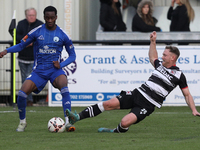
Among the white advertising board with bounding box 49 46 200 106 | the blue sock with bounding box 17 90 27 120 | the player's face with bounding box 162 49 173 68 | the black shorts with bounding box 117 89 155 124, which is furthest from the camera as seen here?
the white advertising board with bounding box 49 46 200 106

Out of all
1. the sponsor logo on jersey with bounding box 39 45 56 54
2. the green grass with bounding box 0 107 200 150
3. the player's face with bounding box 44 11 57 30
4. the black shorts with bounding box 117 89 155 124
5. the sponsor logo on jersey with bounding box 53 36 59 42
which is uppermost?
the player's face with bounding box 44 11 57 30

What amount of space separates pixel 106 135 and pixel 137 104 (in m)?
0.71

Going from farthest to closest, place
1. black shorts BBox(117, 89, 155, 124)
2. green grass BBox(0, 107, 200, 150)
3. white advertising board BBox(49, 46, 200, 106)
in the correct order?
white advertising board BBox(49, 46, 200, 106)
black shorts BBox(117, 89, 155, 124)
green grass BBox(0, 107, 200, 150)

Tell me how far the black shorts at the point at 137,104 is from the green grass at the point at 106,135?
0.32 meters

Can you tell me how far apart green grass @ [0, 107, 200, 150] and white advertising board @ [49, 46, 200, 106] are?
78.5 inches

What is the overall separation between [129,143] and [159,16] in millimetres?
11125

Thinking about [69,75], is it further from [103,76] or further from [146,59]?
[146,59]

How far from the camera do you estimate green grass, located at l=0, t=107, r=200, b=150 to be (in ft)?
19.1

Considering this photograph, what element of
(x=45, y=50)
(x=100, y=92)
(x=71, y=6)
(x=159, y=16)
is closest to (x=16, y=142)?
(x=45, y=50)

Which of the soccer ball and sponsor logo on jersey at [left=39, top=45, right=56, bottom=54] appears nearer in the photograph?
the soccer ball

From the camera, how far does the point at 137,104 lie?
720cm

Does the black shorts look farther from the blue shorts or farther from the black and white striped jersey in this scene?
the blue shorts

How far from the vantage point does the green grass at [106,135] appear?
5812mm

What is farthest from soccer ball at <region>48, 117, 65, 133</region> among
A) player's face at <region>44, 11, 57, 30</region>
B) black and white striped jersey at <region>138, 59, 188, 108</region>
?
player's face at <region>44, 11, 57, 30</region>
